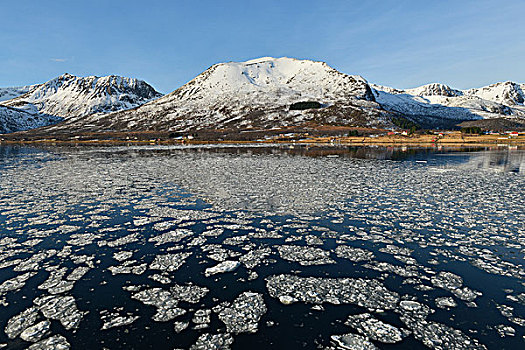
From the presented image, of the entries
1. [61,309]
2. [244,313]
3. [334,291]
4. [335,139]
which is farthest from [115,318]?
[335,139]

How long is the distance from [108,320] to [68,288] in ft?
6.71

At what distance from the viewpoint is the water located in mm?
5785

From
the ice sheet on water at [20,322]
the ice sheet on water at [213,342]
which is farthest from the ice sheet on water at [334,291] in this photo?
the ice sheet on water at [20,322]

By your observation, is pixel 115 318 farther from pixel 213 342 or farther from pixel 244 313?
pixel 244 313

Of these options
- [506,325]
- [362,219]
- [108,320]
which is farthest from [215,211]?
[506,325]

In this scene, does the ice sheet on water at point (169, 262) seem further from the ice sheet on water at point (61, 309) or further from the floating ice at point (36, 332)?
the floating ice at point (36, 332)

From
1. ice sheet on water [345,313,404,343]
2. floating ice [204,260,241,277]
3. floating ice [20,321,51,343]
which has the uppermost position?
floating ice [20,321,51,343]

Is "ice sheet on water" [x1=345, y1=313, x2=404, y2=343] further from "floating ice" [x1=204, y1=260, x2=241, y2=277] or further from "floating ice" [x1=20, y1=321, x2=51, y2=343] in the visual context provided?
"floating ice" [x1=20, y1=321, x2=51, y2=343]

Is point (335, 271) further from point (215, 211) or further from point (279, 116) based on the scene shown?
point (279, 116)

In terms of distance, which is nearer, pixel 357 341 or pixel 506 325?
pixel 357 341

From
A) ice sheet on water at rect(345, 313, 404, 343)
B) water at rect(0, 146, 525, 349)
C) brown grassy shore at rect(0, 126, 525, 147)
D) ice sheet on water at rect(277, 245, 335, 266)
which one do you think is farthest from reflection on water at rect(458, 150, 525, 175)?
brown grassy shore at rect(0, 126, 525, 147)

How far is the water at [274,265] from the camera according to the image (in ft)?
19.0

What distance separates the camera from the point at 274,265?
8.54m

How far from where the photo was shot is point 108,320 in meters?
6.14
